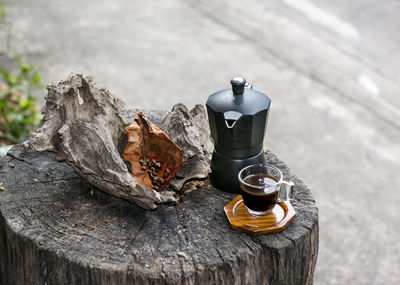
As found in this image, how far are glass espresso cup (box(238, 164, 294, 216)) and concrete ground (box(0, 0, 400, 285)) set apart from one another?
1.48 m

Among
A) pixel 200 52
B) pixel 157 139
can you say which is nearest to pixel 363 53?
pixel 200 52

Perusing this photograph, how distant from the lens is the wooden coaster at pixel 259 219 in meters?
1.73

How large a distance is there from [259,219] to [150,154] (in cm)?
48

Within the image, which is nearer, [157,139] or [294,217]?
[294,217]

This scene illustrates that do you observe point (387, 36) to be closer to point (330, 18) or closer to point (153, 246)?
point (330, 18)

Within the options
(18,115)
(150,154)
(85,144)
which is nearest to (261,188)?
(150,154)

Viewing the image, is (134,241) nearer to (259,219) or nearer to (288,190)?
(259,219)

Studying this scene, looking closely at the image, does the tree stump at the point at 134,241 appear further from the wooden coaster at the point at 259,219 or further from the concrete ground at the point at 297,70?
the concrete ground at the point at 297,70

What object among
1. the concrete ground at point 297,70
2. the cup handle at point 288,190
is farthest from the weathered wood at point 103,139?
the concrete ground at point 297,70

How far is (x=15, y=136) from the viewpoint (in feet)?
12.0

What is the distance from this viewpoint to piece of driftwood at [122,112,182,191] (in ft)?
6.29

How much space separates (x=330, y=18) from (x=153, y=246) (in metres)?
5.09

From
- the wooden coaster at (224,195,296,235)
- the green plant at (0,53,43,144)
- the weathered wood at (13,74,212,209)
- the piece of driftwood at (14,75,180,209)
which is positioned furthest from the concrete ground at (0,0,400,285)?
the piece of driftwood at (14,75,180,209)

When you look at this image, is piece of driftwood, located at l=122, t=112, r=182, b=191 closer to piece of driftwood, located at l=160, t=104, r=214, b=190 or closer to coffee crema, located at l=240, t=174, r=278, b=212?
piece of driftwood, located at l=160, t=104, r=214, b=190
